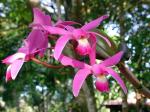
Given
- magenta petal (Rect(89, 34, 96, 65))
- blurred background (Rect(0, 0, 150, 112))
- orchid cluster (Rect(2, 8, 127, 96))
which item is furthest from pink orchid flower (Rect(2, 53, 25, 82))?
blurred background (Rect(0, 0, 150, 112))

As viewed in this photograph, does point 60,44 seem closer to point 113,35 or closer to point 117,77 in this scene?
point 117,77

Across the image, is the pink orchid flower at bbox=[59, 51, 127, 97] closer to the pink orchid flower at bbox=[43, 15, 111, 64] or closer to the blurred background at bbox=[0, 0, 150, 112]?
the pink orchid flower at bbox=[43, 15, 111, 64]

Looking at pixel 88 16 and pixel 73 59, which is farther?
pixel 88 16

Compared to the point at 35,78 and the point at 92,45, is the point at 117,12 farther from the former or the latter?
the point at 92,45

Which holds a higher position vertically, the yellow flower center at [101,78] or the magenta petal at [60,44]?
the magenta petal at [60,44]

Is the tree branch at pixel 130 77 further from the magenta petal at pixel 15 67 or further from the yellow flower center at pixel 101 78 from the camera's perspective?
the magenta petal at pixel 15 67

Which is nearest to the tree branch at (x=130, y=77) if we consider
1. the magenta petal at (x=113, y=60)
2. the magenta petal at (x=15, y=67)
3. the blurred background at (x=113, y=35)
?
the magenta petal at (x=113, y=60)

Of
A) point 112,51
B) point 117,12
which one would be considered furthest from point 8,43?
point 112,51
